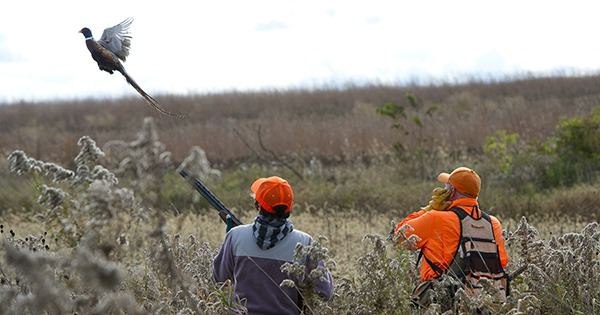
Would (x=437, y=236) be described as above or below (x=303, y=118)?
above

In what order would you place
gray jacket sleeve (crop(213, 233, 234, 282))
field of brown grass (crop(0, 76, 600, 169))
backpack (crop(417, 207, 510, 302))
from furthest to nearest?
field of brown grass (crop(0, 76, 600, 169)) < backpack (crop(417, 207, 510, 302)) < gray jacket sleeve (crop(213, 233, 234, 282))

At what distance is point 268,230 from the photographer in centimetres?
512

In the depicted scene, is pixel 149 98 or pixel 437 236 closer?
pixel 149 98

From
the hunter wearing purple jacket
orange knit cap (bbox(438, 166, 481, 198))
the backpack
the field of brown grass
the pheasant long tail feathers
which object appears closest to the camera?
the pheasant long tail feathers

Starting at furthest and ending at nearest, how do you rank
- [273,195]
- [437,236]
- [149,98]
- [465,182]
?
[465,182], [437,236], [273,195], [149,98]

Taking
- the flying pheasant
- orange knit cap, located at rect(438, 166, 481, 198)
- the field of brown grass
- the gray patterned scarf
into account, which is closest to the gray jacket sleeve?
the gray patterned scarf

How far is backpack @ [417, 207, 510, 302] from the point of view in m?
5.46

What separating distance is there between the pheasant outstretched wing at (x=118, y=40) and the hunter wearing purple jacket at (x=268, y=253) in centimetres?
110

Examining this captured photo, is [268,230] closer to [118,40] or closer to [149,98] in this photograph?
[149,98]

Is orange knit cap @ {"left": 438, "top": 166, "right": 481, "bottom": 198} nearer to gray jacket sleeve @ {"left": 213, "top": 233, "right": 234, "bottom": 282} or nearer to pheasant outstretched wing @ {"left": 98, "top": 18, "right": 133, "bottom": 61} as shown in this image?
gray jacket sleeve @ {"left": 213, "top": 233, "right": 234, "bottom": 282}

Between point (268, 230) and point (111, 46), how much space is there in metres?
1.39

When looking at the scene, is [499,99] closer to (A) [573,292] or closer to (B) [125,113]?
(B) [125,113]

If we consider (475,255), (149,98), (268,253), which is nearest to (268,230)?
(268,253)

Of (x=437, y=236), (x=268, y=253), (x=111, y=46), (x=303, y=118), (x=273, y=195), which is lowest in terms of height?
(x=303, y=118)
